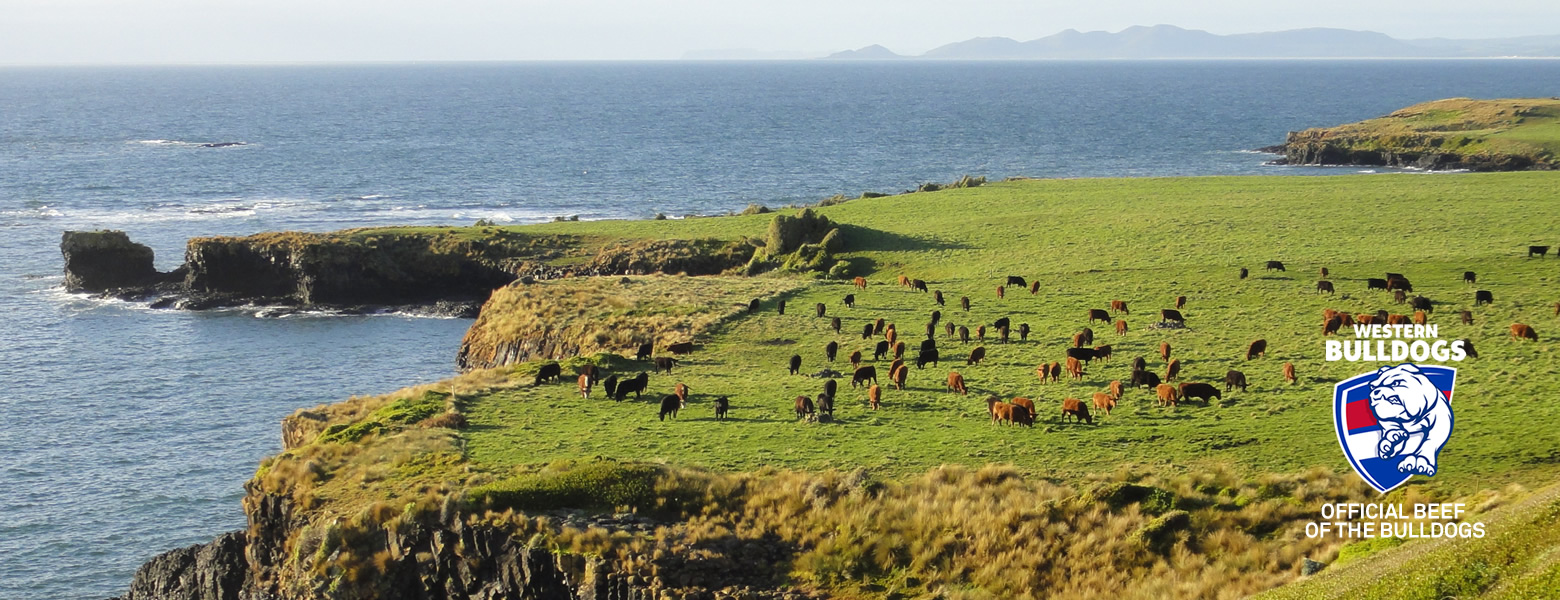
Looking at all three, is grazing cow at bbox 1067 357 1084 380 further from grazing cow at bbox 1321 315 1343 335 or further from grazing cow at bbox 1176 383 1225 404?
A: grazing cow at bbox 1321 315 1343 335

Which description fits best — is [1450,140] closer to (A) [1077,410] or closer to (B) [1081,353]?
(B) [1081,353]

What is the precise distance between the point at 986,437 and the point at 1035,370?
8201 mm

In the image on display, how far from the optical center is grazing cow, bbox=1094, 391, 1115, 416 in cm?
3519

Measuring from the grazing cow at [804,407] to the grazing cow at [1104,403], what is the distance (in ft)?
27.0

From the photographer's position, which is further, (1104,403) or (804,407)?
(804,407)

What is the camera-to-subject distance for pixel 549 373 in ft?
142

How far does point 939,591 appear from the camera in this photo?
2470 cm

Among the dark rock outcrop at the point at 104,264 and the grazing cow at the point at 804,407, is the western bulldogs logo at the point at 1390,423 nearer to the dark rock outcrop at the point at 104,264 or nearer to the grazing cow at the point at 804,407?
the grazing cow at the point at 804,407

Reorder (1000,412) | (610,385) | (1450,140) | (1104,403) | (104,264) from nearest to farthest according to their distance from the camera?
(1000,412) < (1104,403) < (610,385) < (104,264) < (1450,140)

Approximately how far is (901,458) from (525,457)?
403 inches

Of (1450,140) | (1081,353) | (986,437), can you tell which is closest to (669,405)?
(986,437)

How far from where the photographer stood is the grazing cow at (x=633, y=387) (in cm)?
4031

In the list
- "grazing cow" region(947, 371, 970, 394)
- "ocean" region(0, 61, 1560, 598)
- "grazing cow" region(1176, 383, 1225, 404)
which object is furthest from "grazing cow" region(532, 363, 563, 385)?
"grazing cow" region(1176, 383, 1225, 404)

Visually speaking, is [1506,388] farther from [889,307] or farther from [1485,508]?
[889,307]
